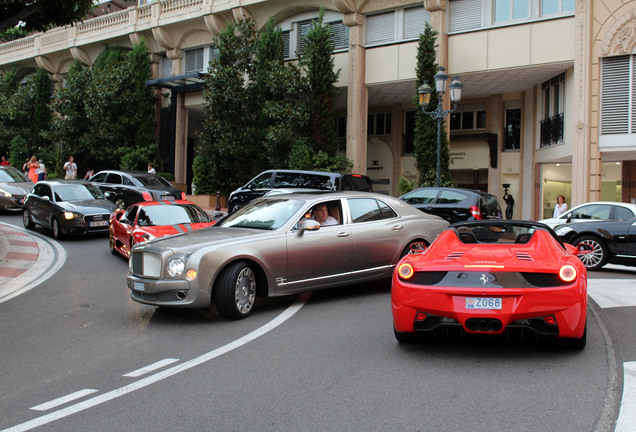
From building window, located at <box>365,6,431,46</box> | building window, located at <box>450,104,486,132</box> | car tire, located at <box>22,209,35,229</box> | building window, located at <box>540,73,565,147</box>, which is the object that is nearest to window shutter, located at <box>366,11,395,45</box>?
building window, located at <box>365,6,431,46</box>

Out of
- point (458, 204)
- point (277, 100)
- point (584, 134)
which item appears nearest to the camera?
point (458, 204)

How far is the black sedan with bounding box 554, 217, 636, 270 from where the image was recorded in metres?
12.1

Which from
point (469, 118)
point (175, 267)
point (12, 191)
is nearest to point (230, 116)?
point (12, 191)

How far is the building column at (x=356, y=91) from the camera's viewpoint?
86.3ft

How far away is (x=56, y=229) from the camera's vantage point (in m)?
15.9

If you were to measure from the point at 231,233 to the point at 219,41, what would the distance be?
22333mm

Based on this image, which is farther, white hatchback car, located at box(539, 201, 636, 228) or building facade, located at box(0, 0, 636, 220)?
building facade, located at box(0, 0, 636, 220)

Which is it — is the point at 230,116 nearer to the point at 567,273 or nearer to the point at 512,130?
the point at 512,130

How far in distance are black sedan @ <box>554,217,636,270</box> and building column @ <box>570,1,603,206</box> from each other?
859 cm

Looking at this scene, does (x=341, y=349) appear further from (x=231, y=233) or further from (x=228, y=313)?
(x=231, y=233)

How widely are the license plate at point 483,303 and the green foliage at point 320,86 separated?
20920 mm

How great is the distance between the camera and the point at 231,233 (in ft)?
25.2

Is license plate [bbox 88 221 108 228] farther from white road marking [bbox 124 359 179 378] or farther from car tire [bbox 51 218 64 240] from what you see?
white road marking [bbox 124 359 179 378]

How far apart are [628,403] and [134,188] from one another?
18.3m
